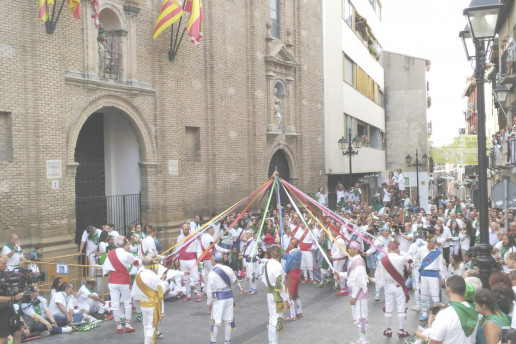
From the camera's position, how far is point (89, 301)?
539 inches

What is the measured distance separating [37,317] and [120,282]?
185 centimetres

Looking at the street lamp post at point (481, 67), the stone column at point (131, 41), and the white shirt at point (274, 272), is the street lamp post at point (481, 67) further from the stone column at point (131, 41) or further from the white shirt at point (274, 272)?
the stone column at point (131, 41)

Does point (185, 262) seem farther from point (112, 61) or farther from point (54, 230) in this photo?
point (112, 61)

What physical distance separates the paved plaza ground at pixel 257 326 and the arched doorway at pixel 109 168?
6086 mm

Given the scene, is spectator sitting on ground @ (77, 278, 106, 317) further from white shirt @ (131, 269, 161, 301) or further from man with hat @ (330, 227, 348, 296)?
man with hat @ (330, 227, 348, 296)

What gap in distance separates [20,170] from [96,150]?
5.21 m

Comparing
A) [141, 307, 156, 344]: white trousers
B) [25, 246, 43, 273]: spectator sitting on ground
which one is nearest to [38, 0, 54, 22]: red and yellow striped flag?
[25, 246, 43, 273]: spectator sitting on ground

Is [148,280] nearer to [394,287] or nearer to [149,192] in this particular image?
[394,287]

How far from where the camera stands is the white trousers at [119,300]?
1257 cm

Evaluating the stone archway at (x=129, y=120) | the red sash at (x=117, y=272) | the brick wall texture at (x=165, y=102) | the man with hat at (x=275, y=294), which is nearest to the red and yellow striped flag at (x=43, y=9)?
the brick wall texture at (x=165, y=102)

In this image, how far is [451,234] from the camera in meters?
18.1

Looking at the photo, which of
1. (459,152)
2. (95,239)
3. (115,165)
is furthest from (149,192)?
(459,152)

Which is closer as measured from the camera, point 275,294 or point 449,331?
point 449,331

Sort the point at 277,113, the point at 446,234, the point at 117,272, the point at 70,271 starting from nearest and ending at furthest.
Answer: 1. the point at 117,272
2. the point at 70,271
3. the point at 446,234
4. the point at 277,113
